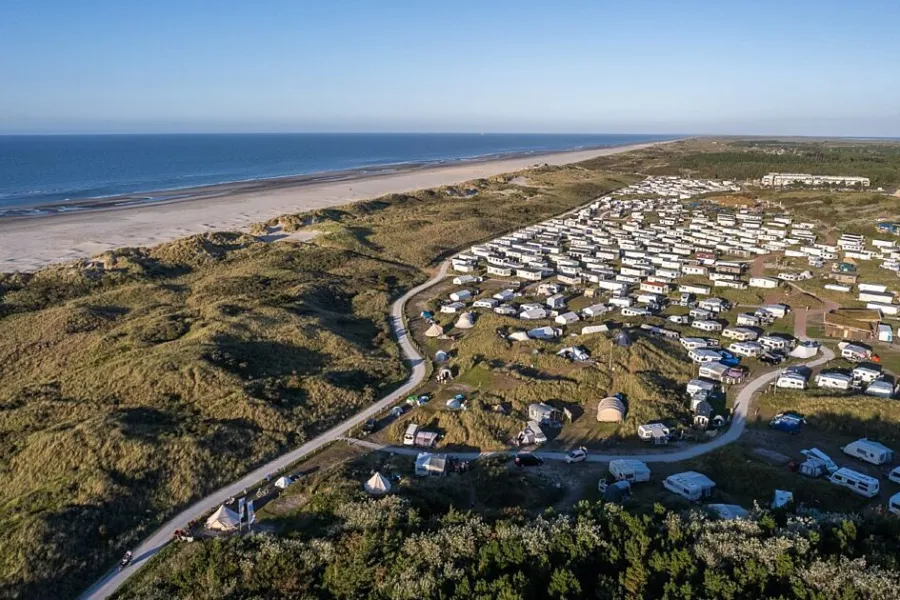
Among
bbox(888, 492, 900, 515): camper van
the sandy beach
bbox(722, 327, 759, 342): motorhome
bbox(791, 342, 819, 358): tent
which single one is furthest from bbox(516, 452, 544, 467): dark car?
the sandy beach

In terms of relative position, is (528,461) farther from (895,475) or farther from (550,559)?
(895,475)

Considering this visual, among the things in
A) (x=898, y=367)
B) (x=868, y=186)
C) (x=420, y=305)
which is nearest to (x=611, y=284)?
(x=420, y=305)

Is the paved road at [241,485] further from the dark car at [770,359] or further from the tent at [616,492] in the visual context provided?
the dark car at [770,359]

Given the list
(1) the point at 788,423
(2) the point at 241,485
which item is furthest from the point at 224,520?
(1) the point at 788,423

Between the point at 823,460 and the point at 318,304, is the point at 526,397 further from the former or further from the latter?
the point at 318,304

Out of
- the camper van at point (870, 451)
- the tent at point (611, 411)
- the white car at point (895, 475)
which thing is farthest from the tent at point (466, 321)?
the white car at point (895, 475)

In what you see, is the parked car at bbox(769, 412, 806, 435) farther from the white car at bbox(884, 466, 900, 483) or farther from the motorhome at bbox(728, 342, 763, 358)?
the motorhome at bbox(728, 342, 763, 358)

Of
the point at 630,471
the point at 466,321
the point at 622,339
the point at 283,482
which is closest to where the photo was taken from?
the point at 630,471

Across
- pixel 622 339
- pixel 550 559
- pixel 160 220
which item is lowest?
pixel 550 559
